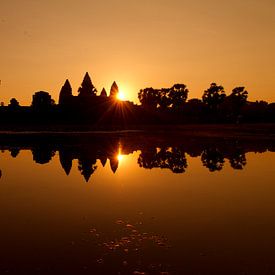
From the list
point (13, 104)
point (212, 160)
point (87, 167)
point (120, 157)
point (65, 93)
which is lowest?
point (87, 167)

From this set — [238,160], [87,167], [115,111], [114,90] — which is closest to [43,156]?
[87,167]

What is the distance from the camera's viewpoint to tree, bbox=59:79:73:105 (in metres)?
118

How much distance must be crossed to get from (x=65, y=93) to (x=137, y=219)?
111 metres

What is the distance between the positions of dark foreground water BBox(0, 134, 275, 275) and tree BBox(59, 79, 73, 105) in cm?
9544

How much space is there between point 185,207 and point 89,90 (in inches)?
4254

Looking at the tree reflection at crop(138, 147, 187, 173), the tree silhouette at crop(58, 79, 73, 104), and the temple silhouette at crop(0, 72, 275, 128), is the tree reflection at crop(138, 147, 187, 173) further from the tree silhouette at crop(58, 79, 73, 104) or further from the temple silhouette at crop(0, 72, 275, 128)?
the tree silhouette at crop(58, 79, 73, 104)

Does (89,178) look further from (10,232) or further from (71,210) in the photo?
(10,232)

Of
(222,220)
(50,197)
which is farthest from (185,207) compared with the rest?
(50,197)

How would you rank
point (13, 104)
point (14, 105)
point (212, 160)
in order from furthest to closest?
point (13, 104), point (14, 105), point (212, 160)

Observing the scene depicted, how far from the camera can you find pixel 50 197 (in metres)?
15.8

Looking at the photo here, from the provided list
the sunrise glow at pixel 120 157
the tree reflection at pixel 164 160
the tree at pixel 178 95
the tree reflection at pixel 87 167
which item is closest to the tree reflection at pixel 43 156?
the tree reflection at pixel 87 167

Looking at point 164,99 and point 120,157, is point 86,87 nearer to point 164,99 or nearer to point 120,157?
point 164,99

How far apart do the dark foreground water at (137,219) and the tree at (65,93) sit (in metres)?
95.4

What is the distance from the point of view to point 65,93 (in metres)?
120
